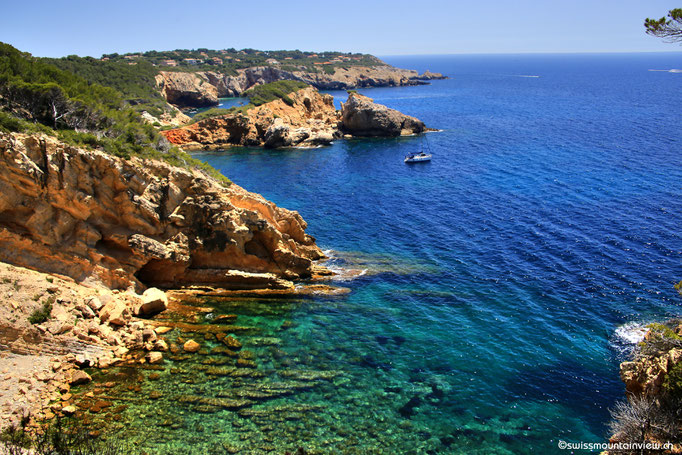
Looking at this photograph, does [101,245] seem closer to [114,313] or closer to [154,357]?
[114,313]

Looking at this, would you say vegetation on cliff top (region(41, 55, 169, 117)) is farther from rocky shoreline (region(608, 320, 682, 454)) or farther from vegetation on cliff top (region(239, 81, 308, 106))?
rocky shoreline (region(608, 320, 682, 454))

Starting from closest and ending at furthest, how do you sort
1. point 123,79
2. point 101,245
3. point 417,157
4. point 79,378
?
point 79,378 → point 101,245 → point 417,157 → point 123,79

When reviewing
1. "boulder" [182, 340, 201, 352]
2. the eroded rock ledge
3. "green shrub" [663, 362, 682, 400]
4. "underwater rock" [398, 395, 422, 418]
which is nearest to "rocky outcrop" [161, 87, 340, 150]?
the eroded rock ledge

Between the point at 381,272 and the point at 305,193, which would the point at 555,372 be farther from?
the point at 305,193

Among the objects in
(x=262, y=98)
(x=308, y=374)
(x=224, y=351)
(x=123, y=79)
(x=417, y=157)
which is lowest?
(x=308, y=374)

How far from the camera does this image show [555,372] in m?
24.0

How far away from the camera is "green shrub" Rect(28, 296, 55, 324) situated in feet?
73.8

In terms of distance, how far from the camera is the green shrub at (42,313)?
2249cm

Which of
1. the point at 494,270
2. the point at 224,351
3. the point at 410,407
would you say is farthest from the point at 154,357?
the point at 494,270

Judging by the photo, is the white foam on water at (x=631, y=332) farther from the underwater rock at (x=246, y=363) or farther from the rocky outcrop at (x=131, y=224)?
the underwater rock at (x=246, y=363)

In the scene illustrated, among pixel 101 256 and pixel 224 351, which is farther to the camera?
pixel 101 256

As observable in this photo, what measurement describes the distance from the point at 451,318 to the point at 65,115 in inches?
1250

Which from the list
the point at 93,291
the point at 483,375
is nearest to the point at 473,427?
the point at 483,375

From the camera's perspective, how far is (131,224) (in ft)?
95.4
